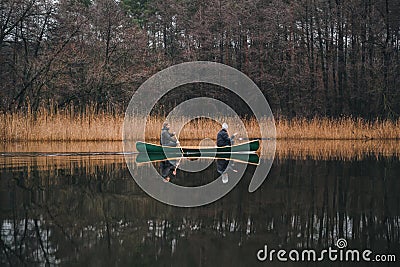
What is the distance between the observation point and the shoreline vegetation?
19750mm

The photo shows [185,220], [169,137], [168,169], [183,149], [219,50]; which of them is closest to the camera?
[185,220]

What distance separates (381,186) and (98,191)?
497cm

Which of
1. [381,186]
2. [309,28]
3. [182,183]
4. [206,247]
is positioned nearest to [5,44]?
[309,28]

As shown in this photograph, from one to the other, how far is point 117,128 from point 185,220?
1420 centimetres

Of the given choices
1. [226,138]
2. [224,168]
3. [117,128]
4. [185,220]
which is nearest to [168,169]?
[224,168]

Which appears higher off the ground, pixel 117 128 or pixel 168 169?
pixel 117 128

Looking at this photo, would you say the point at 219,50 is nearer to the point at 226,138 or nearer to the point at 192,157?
the point at 226,138

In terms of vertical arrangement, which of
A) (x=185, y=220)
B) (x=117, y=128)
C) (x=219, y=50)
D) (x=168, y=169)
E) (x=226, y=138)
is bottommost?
(x=185, y=220)

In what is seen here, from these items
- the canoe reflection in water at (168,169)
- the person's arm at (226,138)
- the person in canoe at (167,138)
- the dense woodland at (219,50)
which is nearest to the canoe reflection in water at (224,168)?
the person's arm at (226,138)

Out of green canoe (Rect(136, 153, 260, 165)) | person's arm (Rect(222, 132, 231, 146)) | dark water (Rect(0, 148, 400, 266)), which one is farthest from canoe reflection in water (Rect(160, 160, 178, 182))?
person's arm (Rect(222, 132, 231, 146))

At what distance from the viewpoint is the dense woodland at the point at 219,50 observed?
2591 centimetres

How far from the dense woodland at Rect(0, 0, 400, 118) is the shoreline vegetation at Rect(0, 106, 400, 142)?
381cm

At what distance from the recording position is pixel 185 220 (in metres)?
6.71

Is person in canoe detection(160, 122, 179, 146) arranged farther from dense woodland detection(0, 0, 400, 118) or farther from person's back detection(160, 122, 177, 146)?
dense woodland detection(0, 0, 400, 118)
